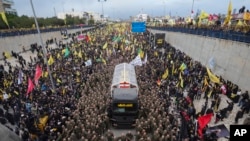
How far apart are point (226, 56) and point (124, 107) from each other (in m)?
12.3

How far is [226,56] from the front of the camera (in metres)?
21.1

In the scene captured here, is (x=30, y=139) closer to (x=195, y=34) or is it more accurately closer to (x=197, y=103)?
(x=197, y=103)

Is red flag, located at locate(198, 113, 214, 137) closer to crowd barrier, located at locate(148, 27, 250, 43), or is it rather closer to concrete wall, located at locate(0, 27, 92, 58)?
crowd barrier, located at locate(148, 27, 250, 43)

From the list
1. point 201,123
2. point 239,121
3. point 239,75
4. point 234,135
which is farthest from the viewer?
point 239,75

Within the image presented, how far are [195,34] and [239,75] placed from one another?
542 inches

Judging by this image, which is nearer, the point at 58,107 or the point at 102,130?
the point at 102,130

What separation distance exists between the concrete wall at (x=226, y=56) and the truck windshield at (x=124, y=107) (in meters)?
8.54

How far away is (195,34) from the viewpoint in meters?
31.2

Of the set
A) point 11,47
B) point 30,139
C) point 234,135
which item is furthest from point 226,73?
point 11,47

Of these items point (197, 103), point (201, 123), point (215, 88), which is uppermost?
point (201, 123)

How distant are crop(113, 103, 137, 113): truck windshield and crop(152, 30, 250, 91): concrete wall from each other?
28.0 feet

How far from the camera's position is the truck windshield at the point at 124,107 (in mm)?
12883

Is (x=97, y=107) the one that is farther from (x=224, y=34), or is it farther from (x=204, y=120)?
(x=224, y=34)

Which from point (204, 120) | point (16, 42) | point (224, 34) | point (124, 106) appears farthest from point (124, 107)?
point (16, 42)
